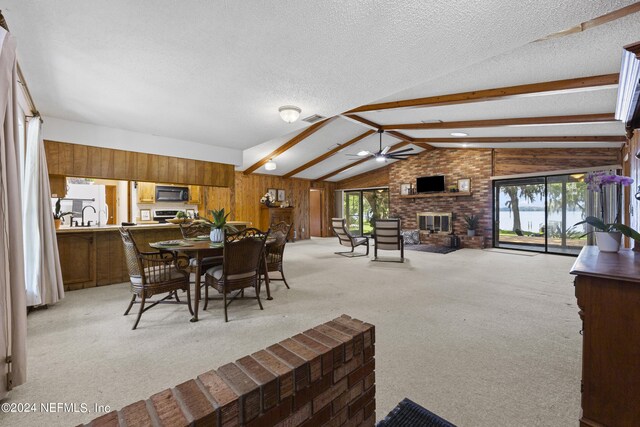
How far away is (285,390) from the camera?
0.75 meters

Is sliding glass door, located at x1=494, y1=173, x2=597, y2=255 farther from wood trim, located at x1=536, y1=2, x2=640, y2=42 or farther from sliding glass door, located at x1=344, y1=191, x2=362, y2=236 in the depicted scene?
wood trim, located at x1=536, y1=2, x2=640, y2=42

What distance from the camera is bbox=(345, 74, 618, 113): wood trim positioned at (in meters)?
2.88

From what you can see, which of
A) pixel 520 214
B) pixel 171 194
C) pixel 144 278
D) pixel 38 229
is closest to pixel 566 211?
pixel 520 214

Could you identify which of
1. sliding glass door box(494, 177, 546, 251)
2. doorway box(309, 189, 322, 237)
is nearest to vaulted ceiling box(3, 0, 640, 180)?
sliding glass door box(494, 177, 546, 251)

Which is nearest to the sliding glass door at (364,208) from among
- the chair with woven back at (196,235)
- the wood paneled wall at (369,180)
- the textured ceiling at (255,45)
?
the wood paneled wall at (369,180)

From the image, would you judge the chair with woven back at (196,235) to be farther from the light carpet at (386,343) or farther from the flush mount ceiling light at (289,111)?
the flush mount ceiling light at (289,111)

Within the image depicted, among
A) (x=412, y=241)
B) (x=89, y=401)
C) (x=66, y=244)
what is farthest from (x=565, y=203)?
(x=66, y=244)

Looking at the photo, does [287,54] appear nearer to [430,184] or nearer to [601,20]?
[601,20]

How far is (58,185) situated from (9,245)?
3410mm

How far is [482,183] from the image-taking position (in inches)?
320

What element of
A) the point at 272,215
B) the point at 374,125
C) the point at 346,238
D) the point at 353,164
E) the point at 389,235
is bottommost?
the point at 346,238

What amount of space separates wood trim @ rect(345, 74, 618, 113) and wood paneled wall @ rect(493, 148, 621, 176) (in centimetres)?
460

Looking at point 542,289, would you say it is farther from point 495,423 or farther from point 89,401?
point 89,401

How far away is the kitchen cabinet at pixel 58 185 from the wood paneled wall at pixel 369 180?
9.21 meters
